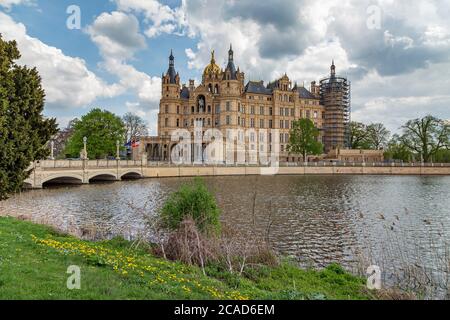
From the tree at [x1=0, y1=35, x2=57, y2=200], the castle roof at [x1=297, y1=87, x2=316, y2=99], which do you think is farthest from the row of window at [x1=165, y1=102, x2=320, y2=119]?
the tree at [x1=0, y1=35, x2=57, y2=200]

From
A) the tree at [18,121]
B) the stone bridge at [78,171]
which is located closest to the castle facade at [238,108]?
the stone bridge at [78,171]

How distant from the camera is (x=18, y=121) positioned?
12.7 meters

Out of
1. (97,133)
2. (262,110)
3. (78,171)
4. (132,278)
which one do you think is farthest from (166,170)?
(132,278)

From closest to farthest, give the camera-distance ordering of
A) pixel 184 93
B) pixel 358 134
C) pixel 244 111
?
pixel 244 111 → pixel 184 93 → pixel 358 134

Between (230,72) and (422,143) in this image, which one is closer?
(422,143)

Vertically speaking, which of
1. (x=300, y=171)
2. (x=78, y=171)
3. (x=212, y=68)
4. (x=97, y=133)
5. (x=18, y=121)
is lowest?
(x=300, y=171)

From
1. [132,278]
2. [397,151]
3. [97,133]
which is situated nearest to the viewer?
[132,278]

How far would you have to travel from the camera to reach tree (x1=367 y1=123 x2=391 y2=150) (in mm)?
90894

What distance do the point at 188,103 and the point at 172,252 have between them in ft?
245

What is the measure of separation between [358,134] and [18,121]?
93.3 metres

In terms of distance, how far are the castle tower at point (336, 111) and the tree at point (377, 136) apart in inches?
251

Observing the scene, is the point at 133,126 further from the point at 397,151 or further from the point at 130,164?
the point at 397,151

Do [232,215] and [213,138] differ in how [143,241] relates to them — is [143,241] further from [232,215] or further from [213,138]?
[213,138]
